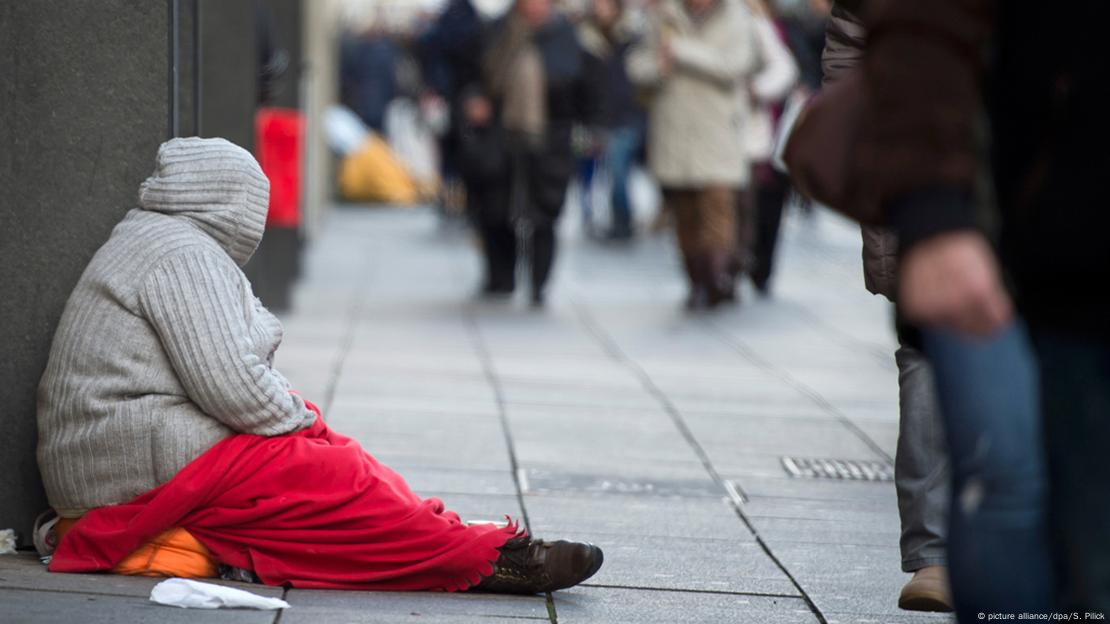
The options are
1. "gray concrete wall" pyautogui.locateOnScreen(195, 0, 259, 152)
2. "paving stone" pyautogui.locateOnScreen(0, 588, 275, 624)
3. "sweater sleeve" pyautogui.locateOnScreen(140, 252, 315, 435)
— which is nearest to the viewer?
"paving stone" pyautogui.locateOnScreen(0, 588, 275, 624)

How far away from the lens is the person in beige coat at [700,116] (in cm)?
1155

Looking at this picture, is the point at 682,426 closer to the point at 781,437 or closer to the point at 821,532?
the point at 781,437

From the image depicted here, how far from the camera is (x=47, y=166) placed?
14.9 feet

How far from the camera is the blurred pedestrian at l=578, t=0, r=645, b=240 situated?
17.6m

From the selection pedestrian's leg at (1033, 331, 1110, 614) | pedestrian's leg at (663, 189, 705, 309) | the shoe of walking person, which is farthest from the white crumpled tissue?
pedestrian's leg at (663, 189, 705, 309)

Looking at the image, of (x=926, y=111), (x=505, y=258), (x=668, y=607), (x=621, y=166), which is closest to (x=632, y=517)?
(x=668, y=607)

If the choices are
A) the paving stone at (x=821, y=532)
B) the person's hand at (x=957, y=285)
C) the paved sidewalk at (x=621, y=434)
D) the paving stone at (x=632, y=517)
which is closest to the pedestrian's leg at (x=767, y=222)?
the paved sidewalk at (x=621, y=434)

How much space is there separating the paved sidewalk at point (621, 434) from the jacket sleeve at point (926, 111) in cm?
195

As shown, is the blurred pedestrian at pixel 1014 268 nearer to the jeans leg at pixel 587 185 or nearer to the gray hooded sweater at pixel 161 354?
the gray hooded sweater at pixel 161 354

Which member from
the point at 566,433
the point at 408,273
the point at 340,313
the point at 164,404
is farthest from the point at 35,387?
the point at 408,273

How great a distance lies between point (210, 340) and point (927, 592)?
169cm

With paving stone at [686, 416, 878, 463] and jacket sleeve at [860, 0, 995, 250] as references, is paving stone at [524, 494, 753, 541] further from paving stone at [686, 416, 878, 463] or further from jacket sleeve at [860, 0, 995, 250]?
jacket sleeve at [860, 0, 995, 250]

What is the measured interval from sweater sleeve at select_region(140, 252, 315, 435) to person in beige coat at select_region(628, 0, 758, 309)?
24.4 feet

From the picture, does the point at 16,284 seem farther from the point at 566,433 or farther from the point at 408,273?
the point at 408,273
